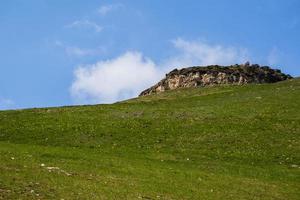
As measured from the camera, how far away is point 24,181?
28.4m

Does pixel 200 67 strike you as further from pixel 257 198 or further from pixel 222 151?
pixel 257 198

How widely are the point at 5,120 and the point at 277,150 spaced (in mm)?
27913

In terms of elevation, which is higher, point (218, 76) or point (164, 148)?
point (218, 76)

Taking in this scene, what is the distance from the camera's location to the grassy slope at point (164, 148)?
30.4 metres

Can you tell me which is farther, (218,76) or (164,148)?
(218,76)

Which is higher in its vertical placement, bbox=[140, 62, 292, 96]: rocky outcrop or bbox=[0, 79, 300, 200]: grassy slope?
bbox=[140, 62, 292, 96]: rocky outcrop

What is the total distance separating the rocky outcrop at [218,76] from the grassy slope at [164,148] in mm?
43566

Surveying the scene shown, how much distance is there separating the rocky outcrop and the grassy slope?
43.6 metres

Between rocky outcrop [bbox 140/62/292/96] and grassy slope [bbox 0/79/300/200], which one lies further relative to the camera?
rocky outcrop [bbox 140/62/292/96]

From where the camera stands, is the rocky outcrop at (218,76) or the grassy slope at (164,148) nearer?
the grassy slope at (164,148)

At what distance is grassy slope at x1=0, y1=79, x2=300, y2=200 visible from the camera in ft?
99.8

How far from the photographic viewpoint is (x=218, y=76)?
119 metres

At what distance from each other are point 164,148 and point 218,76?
73.9m

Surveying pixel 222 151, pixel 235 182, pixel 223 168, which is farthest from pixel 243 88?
pixel 235 182
